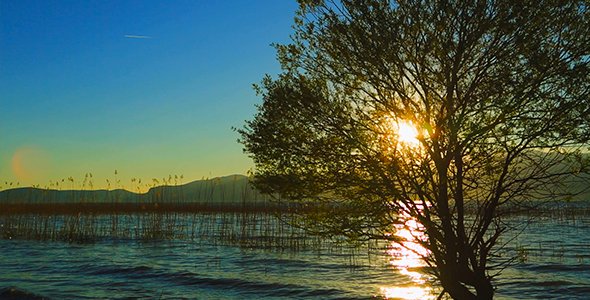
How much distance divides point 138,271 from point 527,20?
12.6 m

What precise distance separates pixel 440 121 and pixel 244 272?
9.14 metres

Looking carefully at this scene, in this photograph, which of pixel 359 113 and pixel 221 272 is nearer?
pixel 359 113

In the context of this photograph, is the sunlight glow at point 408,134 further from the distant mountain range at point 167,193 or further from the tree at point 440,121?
the distant mountain range at point 167,193

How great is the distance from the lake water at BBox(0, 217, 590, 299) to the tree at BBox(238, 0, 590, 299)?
2047mm

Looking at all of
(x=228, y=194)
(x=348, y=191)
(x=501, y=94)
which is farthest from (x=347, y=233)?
(x=228, y=194)

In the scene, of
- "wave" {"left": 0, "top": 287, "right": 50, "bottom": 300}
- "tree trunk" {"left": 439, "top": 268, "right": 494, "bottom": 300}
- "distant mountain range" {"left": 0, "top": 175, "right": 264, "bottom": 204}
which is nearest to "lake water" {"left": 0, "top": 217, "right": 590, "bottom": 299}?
"wave" {"left": 0, "top": 287, "right": 50, "bottom": 300}

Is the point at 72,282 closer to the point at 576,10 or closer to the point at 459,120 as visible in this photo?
the point at 459,120

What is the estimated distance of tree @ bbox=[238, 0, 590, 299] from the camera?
6926 mm

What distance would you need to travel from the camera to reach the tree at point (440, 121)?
22.7ft

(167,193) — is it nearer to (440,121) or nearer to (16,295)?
(16,295)

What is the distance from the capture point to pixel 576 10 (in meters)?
6.97

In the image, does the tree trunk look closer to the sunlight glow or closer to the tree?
the tree

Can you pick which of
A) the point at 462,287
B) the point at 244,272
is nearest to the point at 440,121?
the point at 462,287

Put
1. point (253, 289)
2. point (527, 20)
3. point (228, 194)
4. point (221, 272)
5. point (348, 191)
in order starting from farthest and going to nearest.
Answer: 1. point (228, 194)
2. point (221, 272)
3. point (253, 289)
4. point (348, 191)
5. point (527, 20)
